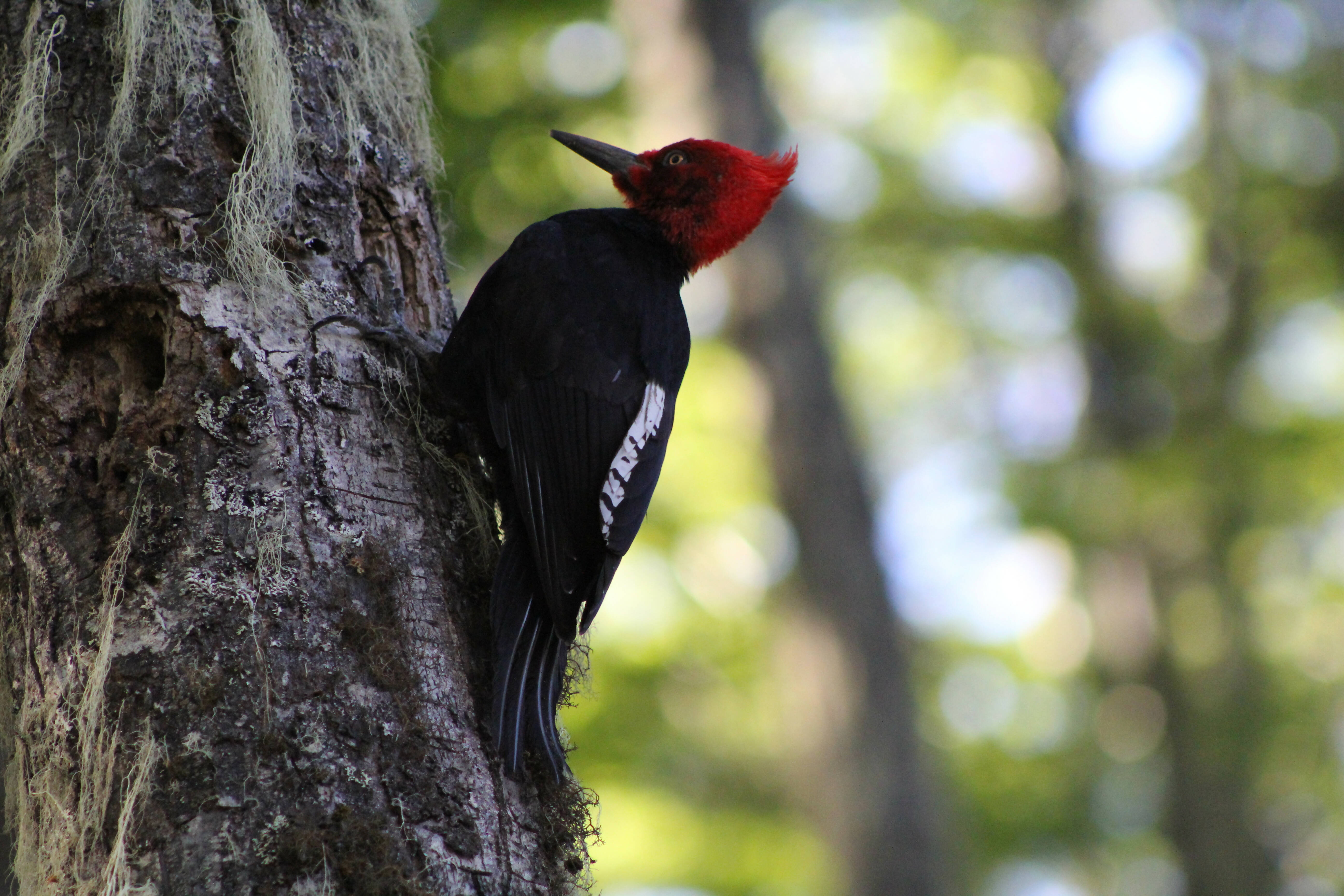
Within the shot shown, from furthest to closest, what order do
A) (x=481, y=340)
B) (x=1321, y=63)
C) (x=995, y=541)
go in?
(x=995, y=541) → (x=1321, y=63) → (x=481, y=340)

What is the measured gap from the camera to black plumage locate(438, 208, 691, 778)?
1951 millimetres

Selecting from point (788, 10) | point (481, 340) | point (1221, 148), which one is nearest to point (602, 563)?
point (481, 340)

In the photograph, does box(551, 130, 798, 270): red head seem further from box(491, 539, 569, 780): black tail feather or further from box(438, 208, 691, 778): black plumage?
box(491, 539, 569, 780): black tail feather

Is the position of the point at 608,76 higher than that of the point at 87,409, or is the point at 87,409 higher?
the point at 608,76

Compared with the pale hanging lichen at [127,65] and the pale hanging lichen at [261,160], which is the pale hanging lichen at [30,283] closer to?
the pale hanging lichen at [127,65]

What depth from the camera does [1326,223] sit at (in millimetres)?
6707

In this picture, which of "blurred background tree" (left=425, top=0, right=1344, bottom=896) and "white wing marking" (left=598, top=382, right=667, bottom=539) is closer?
"white wing marking" (left=598, top=382, right=667, bottom=539)

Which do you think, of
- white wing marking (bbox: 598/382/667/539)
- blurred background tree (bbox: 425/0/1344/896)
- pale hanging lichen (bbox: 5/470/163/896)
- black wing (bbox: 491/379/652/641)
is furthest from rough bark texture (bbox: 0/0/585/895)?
blurred background tree (bbox: 425/0/1344/896)

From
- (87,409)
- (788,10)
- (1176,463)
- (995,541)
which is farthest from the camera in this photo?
(788,10)

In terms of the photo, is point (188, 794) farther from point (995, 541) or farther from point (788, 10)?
point (788, 10)

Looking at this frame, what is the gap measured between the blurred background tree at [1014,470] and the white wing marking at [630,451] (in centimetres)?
229

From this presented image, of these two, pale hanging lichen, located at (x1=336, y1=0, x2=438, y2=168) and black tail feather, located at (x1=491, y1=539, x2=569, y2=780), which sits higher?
pale hanging lichen, located at (x1=336, y1=0, x2=438, y2=168)

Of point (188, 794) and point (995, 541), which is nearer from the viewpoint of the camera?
point (188, 794)

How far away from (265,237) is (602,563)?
88 cm
